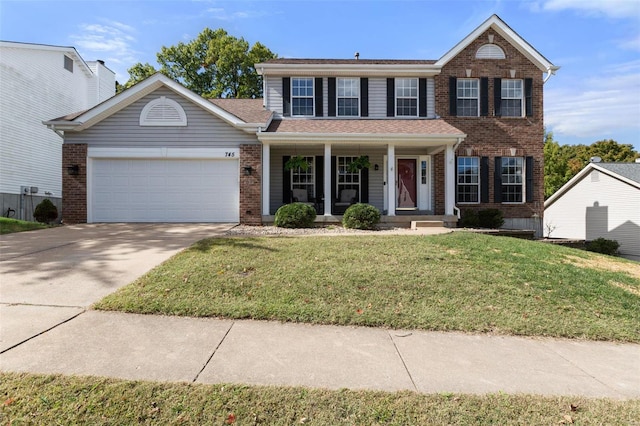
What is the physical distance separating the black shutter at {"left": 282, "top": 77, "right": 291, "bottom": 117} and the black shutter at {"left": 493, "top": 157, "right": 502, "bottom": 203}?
28.3 feet

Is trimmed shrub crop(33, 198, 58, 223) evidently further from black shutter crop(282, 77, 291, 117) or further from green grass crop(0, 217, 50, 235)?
black shutter crop(282, 77, 291, 117)

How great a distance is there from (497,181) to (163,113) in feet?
42.5

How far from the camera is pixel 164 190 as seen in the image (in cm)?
1190

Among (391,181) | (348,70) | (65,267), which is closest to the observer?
(65,267)

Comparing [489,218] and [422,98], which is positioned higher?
[422,98]

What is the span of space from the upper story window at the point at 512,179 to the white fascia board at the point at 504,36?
3.91 meters

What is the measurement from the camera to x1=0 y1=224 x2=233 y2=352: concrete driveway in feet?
13.3

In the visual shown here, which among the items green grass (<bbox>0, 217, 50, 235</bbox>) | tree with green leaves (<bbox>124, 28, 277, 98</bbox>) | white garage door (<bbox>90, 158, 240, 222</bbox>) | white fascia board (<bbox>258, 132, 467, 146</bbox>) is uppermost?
tree with green leaves (<bbox>124, 28, 277, 98</bbox>)

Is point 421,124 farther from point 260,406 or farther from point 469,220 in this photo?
point 260,406

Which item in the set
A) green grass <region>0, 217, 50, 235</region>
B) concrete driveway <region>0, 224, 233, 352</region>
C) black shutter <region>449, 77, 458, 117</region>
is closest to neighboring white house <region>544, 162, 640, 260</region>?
black shutter <region>449, 77, 458, 117</region>

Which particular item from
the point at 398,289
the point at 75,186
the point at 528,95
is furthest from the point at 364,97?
the point at 75,186

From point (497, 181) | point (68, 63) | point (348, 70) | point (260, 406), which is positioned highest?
point (68, 63)

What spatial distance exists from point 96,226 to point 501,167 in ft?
49.2

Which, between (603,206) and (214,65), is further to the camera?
(214,65)
